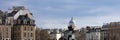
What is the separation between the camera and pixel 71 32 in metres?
19.8

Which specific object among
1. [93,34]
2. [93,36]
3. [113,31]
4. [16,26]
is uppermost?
[16,26]

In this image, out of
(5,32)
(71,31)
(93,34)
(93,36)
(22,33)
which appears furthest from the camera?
(93,36)

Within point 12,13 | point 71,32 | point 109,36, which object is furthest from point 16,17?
point 71,32

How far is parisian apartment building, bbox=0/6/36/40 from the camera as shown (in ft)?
347

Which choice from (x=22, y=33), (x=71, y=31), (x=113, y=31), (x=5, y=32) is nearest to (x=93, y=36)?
(x=113, y=31)

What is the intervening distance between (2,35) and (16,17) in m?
6.75

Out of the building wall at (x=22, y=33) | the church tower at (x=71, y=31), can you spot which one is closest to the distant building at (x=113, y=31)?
the building wall at (x=22, y=33)

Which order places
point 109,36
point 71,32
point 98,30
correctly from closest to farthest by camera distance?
point 71,32 → point 109,36 → point 98,30

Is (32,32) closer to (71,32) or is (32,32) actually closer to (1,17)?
(1,17)

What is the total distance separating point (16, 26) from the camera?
106 meters

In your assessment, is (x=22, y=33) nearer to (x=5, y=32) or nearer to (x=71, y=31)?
(x=5, y=32)

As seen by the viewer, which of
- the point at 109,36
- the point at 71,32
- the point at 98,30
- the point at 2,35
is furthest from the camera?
the point at 98,30

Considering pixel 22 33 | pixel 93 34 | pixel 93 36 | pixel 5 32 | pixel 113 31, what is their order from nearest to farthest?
1. pixel 5 32
2. pixel 22 33
3. pixel 113 31
4. pixel 93 34
5. pixel 93 36

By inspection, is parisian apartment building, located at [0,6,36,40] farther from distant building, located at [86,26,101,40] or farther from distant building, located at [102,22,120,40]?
distant building, located at [86,26,101,40]
